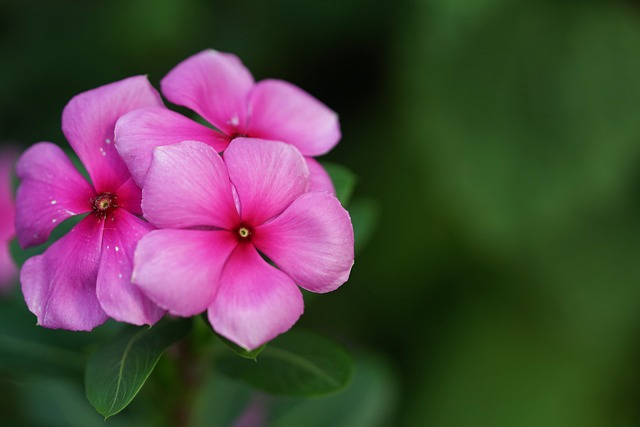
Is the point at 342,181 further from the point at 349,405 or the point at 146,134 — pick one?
the point at 349,405

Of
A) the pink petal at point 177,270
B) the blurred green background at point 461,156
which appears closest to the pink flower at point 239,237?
the pink petal at point 177,270

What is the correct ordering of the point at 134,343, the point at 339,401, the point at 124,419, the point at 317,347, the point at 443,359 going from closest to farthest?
the point at 134,343 < the point at 317,347 < the point at 124,419 < the point at 339,401 < the point at 443,359

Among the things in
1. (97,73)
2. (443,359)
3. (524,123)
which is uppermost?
(524,123)

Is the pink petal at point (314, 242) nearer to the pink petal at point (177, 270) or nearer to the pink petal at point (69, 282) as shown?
the pink petal at point (177, 270)

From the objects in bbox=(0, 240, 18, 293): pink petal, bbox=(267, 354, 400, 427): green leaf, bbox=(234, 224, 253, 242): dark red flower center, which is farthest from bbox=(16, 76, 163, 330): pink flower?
bbox=(0, 240, 18, 293): pink petal

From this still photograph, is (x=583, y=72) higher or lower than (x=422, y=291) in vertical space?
higher

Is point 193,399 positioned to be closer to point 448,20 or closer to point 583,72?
point 448,20

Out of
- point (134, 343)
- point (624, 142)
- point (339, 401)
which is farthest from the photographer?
point (624, 142)

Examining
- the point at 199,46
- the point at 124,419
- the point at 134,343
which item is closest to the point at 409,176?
the point at 199,46

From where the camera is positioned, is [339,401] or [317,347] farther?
[339,401]

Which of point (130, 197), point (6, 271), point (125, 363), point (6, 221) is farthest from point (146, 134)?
point (6, 221)
